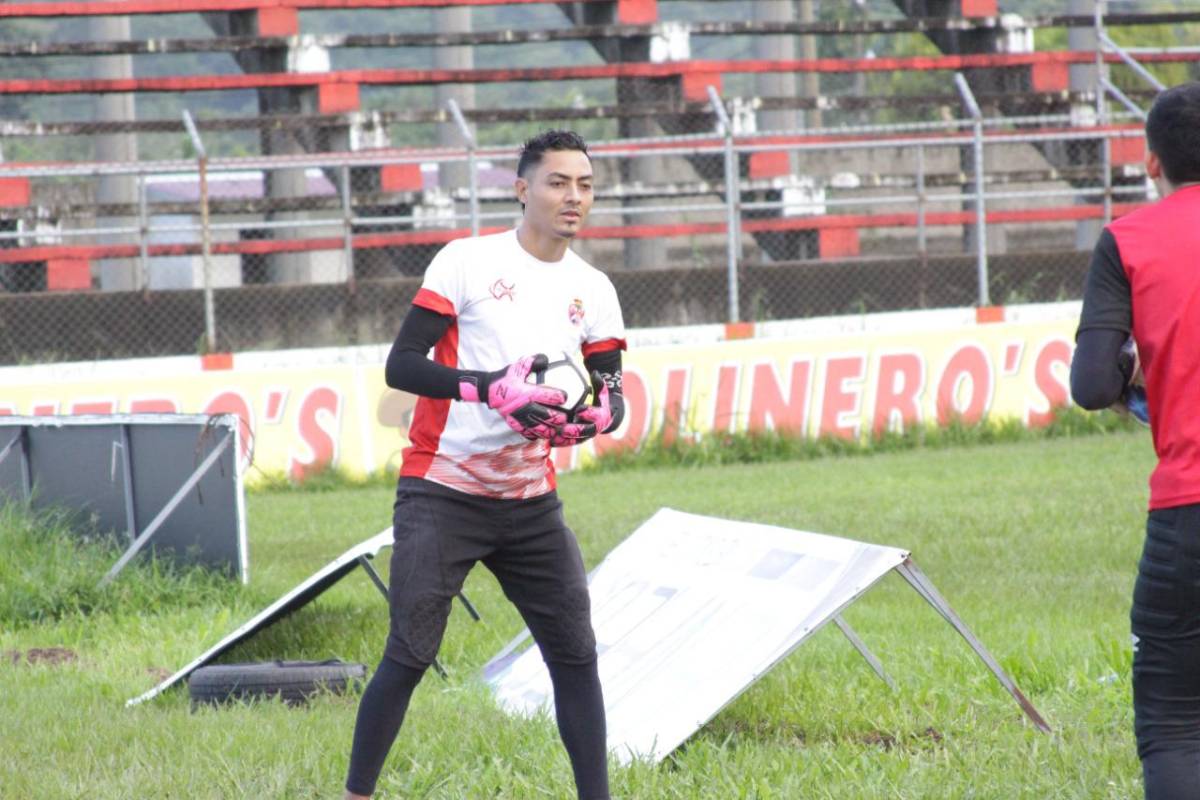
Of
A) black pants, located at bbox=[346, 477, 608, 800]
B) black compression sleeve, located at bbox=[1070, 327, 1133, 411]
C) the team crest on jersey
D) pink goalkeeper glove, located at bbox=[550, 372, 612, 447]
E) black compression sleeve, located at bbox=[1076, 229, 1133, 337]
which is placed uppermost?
black compression sleeve, located at bbox=[1076, 229, 1133, 337]

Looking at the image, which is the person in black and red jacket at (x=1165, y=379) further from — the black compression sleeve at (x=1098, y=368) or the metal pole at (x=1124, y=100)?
the metal pole at (x=1124, y=100)

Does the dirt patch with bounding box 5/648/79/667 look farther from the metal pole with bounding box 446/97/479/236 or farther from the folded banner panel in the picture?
the metal pole with bounding box 446/97/479/236

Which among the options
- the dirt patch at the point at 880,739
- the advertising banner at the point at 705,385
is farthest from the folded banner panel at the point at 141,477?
the dirt patch at the point at 880,739

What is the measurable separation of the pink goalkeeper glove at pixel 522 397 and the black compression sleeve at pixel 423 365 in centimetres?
3

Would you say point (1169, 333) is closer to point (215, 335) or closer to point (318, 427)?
point (318, 427)

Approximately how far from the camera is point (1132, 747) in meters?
5.18

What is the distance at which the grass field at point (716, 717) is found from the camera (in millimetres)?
4977

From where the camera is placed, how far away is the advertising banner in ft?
43.6

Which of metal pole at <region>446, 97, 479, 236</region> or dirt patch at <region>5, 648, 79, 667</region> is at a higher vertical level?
metal pole at <region>446, 97, 479, 236</region>

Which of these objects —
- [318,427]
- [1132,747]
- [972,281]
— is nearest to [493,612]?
[1132,747]

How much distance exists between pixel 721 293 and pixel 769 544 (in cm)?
1014

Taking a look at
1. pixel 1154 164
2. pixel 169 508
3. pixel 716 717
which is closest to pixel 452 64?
pixel 169 508

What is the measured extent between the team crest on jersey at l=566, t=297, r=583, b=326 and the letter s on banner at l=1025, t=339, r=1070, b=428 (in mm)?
11824

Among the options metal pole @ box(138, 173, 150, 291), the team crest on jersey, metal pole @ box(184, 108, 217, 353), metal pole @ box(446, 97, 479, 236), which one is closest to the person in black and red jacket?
the team crest on jersey
